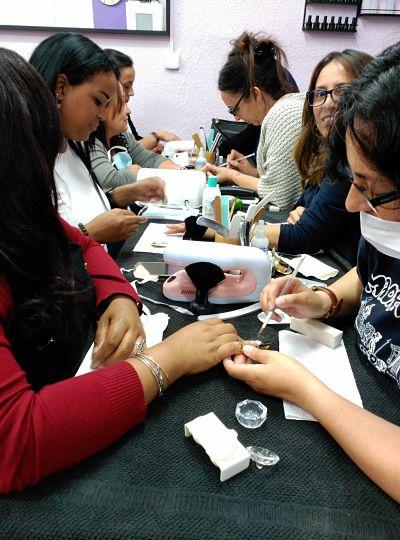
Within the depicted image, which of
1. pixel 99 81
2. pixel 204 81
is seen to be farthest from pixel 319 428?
pixel 204 81

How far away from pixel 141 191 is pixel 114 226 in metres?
0.43

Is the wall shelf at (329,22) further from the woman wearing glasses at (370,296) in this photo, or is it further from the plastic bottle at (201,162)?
the woman wearing glasses at (370,296)

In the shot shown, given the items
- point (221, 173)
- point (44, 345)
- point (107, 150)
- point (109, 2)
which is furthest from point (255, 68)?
point (44, 345)

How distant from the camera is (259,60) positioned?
2.00m

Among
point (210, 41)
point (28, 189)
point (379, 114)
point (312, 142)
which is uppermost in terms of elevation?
point (210, 41)

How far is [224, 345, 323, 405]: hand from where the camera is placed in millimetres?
673

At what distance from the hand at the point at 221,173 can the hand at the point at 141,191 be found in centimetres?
48

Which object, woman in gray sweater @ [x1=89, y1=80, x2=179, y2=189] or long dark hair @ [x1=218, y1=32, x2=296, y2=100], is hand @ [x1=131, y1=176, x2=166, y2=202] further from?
long dark hair @ [x1=218, y1=32, x2=296, y2=100]

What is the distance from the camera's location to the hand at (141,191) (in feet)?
5.74

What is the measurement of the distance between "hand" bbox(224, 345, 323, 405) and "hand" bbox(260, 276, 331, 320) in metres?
0.17

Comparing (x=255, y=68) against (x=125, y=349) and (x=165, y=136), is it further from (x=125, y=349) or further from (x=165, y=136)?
(x=125, y=349)

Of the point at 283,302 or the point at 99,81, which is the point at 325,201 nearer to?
the point at 283,302

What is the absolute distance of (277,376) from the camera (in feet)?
2.28

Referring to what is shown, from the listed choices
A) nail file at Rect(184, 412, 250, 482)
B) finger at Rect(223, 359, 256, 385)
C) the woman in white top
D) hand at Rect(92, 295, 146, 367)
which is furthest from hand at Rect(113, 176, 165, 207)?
nail file at Rect(184, 412, 250, 482)
